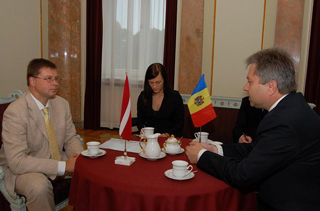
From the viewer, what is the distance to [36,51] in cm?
585

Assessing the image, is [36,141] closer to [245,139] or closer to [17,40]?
[245,139]

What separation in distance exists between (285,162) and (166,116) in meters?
1.87

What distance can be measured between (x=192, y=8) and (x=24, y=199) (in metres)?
4.33

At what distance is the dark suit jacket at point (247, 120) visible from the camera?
3.05 metres

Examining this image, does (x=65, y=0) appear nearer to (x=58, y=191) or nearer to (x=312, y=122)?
(x=58, y=191)

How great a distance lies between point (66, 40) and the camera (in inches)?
243

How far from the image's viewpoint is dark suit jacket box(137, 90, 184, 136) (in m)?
3.20

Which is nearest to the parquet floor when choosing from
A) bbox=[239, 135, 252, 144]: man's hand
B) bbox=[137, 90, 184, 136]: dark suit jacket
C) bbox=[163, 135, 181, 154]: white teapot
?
bbox=[137, 90, 184, 136]: dark suit jacket

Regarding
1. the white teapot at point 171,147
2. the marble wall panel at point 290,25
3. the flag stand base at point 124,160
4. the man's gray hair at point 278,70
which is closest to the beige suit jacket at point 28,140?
the flag stand base at point 124,160

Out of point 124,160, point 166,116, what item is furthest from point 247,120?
point 124,160

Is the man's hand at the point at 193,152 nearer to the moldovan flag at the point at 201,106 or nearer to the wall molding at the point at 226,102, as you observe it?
the moldovan flag at the point at 201,106

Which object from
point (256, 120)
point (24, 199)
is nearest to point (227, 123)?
point (256, 120)

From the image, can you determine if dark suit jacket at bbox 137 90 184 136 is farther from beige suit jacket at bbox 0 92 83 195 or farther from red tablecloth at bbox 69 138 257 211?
red tablecloth at bbox 69 138 257 211

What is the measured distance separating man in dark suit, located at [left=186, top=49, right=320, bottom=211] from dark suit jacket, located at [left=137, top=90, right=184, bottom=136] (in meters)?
1.56
